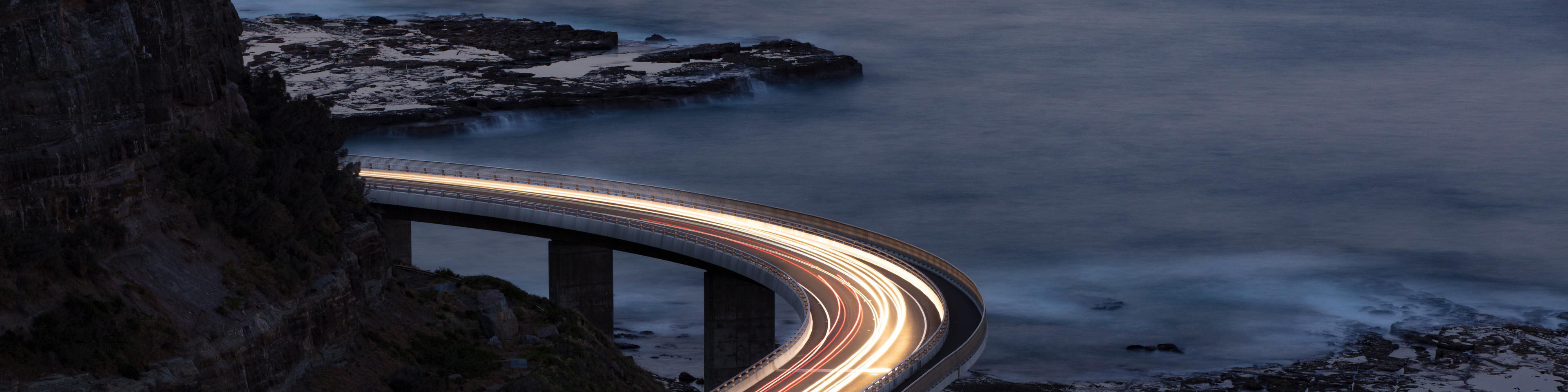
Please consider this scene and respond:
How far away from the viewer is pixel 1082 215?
107 m

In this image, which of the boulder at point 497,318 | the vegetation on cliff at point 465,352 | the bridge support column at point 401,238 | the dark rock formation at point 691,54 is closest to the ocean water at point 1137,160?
the dark rock formation at point 691,54

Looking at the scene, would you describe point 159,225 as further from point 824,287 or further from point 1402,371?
point 1402,371

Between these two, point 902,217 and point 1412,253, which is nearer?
point 1412,253

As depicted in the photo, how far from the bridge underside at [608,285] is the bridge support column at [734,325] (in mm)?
25

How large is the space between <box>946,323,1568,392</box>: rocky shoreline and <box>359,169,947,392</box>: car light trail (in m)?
8.01

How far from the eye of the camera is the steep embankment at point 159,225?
35.8m

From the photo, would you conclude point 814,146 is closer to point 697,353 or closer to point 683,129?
point 683,129

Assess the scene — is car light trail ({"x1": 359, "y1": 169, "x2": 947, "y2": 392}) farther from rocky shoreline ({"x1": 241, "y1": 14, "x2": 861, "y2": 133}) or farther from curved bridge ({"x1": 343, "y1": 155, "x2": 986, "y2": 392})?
rocky shoreline ({"x1": 241, "y1": 14, "x2": 861, "y2": 133})

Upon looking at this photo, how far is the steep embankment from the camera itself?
117 feet

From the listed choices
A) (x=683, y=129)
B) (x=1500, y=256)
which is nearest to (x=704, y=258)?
(x=1500, y=256)

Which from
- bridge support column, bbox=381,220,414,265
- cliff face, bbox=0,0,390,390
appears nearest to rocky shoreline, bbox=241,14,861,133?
bridge support column, bbox=381,220,414,265

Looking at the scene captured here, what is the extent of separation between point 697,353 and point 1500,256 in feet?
172

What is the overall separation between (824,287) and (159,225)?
29935mm

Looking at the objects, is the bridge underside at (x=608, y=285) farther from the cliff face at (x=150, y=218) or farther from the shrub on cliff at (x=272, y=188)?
the cliff face at (x=150, y=218)
